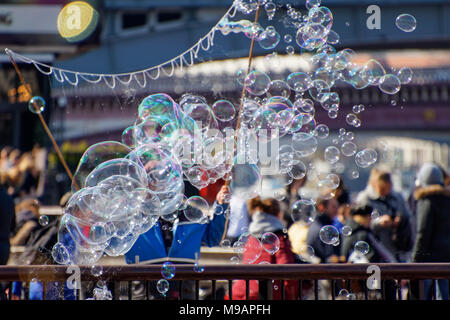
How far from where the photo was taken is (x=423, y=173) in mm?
5547

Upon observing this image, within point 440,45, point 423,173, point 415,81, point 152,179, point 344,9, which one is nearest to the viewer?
point 152,179

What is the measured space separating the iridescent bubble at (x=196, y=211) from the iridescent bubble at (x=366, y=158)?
133 centimetres

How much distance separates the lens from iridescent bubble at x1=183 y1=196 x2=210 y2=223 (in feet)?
14.5

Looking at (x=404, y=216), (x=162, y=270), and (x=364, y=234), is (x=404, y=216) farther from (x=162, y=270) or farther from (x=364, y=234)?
(x=162, y=270)

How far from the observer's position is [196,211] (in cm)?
445

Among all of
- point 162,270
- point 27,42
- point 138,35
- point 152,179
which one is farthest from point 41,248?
point 138,35

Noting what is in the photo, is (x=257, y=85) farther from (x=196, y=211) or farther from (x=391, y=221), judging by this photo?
(x=391, y=221)

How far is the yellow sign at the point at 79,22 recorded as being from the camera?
35.3ft

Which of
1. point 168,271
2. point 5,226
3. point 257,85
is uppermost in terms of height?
point 257,85

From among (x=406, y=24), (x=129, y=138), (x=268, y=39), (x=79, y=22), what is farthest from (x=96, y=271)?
(x=79, y=22)

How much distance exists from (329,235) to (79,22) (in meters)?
7.41

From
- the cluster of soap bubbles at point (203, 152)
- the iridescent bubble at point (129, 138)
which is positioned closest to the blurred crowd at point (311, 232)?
the cluster of soap bubbles at point (203, 152)

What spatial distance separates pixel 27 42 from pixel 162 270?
8.70 m

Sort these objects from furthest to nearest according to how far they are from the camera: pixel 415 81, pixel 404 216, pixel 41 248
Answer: pixel 415 81 → pixel 404 216 → pixel 41 248
